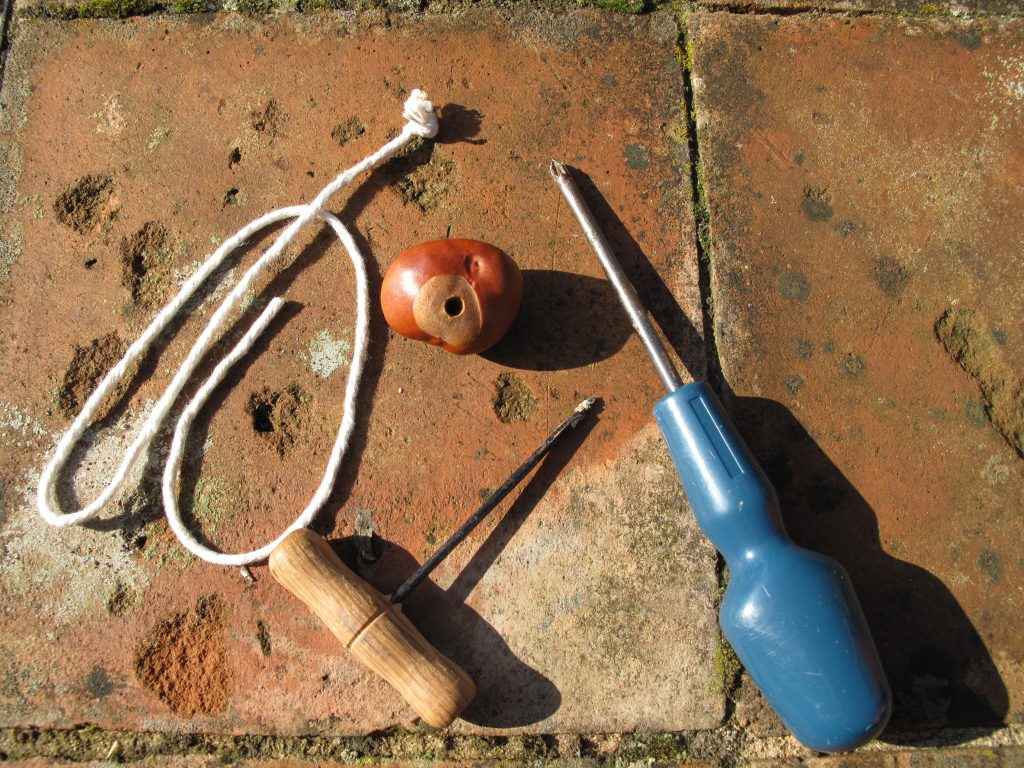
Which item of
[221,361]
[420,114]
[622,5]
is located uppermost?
[622,5]

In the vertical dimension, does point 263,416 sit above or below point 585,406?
Answer: below

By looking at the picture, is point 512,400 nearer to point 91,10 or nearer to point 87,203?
point 87,203

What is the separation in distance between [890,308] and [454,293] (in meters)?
0.93

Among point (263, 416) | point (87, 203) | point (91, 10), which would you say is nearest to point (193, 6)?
point (91, 10)

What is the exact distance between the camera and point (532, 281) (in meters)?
1.66

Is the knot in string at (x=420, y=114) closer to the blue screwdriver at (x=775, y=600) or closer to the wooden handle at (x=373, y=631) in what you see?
the blue screwdriver at (x=775, y=600)

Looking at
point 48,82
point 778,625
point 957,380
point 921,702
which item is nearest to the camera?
point 778,625

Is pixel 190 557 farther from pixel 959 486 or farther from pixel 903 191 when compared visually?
pixel 903 191

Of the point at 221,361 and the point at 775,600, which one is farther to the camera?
the point at 221,361

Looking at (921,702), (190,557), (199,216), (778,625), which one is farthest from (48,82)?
(921,702)

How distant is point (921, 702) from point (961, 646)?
135mm

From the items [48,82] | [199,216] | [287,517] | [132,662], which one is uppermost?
[48,82]

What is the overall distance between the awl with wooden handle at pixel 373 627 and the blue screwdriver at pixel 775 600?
52cm

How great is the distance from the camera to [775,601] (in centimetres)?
133
